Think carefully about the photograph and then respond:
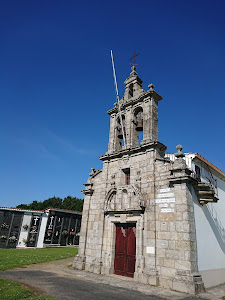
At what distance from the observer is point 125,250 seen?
30.2ft

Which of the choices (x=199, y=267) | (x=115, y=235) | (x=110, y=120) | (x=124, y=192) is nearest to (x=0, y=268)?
→ (x=115, y=235)

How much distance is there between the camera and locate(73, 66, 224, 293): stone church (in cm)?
748

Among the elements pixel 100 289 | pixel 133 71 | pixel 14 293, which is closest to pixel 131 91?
pixel 133 71

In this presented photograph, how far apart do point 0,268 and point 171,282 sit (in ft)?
23.7

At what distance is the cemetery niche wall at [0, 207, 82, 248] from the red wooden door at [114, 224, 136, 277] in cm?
1306

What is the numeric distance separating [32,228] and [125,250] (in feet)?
45.6

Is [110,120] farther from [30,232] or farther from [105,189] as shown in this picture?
[30,232]

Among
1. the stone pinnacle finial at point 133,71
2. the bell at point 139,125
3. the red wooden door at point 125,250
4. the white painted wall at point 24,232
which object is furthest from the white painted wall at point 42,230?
the stone pinnacle finial at point 133,71

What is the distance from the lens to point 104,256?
9625 mm

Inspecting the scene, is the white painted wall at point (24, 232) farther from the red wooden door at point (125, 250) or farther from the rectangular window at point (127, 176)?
the rectangular window at point (127, 176)

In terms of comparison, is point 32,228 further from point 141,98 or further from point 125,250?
point 141,98

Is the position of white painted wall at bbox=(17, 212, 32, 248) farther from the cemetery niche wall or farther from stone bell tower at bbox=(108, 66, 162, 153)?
stone bell tower at bbox=(108, 66, 162, 153)

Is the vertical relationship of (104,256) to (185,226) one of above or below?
below

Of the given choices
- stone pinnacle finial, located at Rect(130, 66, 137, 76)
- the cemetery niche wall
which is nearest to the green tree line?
the cemetery niche wall
